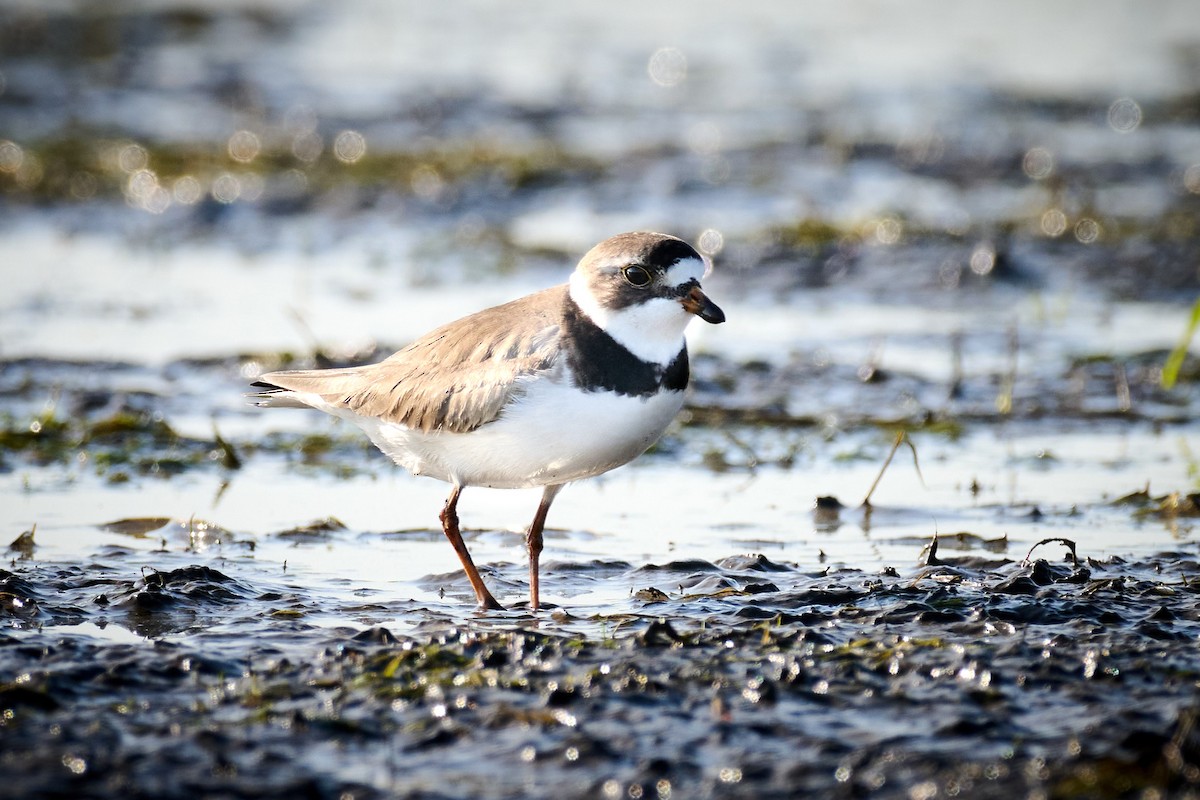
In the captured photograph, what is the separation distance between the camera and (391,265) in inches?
461

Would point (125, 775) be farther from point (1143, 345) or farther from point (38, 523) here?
point (1143, 345)

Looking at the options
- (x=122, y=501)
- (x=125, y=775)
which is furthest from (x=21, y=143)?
(x=125, y=775)

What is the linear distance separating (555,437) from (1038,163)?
978 cm

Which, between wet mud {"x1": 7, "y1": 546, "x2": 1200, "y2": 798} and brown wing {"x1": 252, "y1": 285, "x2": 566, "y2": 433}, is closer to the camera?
wet mud {"x1": 7, "y1": 546, "x2": 1200, "y2": 798}

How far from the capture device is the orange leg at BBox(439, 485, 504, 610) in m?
→ 5.81

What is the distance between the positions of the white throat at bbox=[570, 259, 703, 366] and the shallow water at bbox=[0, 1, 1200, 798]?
0.99m

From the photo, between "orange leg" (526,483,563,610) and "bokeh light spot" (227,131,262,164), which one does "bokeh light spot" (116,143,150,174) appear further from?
"orange leg" (526,483,563,610)

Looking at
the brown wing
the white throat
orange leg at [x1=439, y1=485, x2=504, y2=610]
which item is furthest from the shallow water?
the white throat

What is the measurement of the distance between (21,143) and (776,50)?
9.25 m

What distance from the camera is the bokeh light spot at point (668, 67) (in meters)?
17.8

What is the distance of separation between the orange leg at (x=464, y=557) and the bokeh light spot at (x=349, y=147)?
895 cm

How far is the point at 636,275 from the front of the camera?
18.4ft

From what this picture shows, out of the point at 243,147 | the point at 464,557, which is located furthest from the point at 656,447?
the point at 243,147

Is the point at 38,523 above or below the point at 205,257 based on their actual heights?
below
